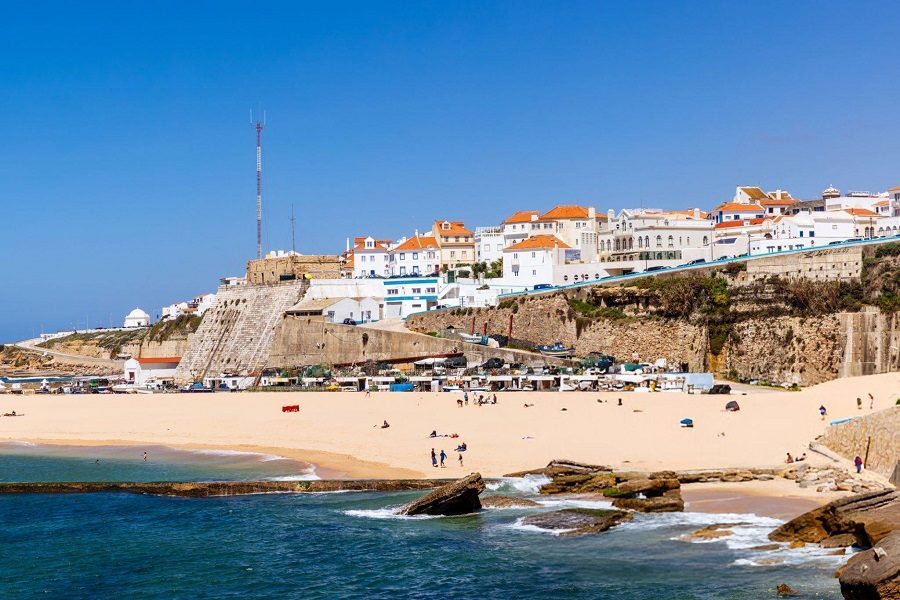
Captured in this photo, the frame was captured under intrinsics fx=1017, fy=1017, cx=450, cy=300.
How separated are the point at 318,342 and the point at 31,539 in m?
39.8

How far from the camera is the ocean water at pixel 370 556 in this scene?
18172 millimetres

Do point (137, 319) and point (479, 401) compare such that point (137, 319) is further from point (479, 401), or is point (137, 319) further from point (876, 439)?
point (876, 439)

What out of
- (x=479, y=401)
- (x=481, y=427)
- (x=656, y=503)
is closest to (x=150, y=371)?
(x=479, y=401)

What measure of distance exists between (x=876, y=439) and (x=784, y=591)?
8.46 metres

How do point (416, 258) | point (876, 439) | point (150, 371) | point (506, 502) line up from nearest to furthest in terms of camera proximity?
point (876, 439) → point (506, 502) → point (150, 371) → point (416, 258)

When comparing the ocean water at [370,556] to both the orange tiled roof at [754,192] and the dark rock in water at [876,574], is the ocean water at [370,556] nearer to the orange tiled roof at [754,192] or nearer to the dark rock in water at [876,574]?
the dark rock in water at [876,574]

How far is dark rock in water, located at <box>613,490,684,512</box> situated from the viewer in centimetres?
2297

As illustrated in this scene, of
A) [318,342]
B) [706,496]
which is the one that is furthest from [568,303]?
[706,496]

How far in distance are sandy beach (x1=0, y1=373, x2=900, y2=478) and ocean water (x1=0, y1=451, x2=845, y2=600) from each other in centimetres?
435

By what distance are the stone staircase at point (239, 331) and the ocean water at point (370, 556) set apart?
39424 mm

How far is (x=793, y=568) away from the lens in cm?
1781

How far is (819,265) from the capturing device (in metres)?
45.9

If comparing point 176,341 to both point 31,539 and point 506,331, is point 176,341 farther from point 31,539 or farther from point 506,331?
point 31,539

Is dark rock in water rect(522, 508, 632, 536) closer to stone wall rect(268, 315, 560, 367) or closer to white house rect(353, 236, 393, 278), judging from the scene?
stone wall rect(268, 315, 560, 367)
